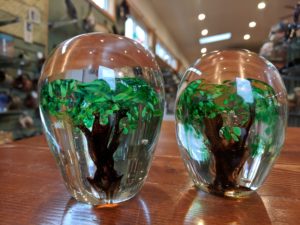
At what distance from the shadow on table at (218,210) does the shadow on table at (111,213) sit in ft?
0.12

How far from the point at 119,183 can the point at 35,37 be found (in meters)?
1.38

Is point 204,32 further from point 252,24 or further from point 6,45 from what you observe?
point 6,45

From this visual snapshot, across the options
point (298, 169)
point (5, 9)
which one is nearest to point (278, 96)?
point (298, 169)

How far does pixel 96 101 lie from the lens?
264 millimetres

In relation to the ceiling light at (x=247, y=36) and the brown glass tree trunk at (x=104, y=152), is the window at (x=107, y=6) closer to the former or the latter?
the brown glass tree trunk at (x=104, y=152)

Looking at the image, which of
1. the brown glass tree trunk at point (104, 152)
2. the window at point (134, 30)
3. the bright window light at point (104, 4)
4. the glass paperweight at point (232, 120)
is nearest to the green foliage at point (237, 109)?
the glass paperweight at point (232, 120)

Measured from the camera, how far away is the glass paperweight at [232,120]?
31cm

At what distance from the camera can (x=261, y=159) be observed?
0.33 meters

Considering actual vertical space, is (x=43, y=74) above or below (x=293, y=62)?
below

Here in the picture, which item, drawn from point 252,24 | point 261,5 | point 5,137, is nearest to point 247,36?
point 252,24

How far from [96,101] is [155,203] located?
0.15 meters

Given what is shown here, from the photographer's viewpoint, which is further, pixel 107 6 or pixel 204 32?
pixel 204 32

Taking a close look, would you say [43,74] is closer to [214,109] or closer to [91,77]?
[91,77]

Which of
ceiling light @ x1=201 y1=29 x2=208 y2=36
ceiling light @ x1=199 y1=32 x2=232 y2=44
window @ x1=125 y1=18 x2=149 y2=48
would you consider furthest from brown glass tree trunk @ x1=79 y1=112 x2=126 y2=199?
ceiling light @ x1=199 y1=32 x2=232 y2=44
